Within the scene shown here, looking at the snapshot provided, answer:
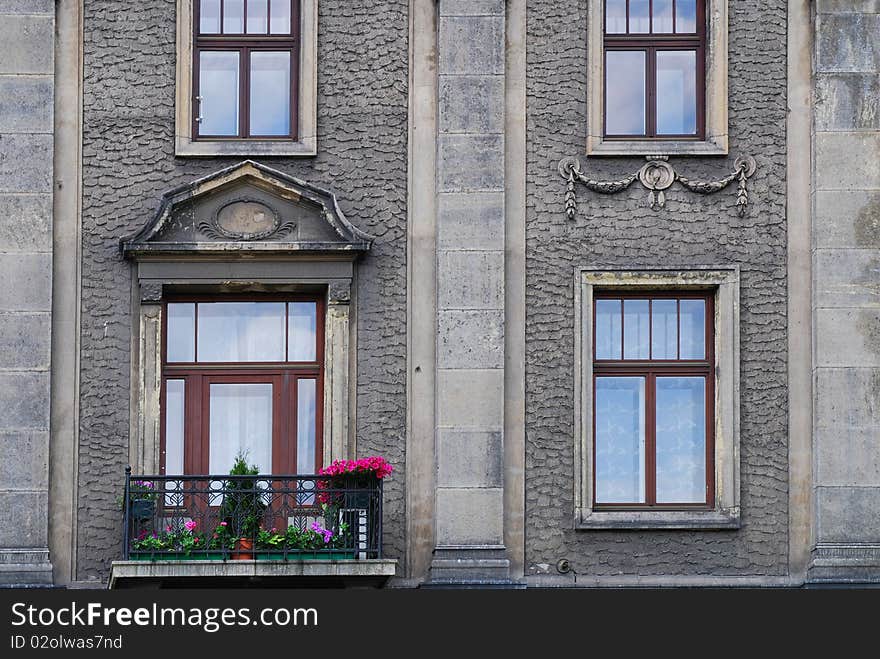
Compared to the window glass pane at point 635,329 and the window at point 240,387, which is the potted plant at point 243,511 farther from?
the window glass pane at point 635,329

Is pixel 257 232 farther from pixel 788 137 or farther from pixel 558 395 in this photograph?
pixel 788 137

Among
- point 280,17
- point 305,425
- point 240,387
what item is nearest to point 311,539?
point 305,425

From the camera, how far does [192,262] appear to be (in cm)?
2841

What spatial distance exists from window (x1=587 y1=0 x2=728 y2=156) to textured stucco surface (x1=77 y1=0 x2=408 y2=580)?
2.07m

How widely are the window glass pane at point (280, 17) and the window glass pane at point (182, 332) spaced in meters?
3.05

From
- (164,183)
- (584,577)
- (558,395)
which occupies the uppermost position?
(164,183)

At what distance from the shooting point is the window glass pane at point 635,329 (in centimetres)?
2872

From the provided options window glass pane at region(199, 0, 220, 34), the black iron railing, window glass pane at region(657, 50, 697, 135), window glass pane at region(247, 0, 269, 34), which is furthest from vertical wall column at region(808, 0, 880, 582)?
window glass pane at region(199, 0, 220, 34)

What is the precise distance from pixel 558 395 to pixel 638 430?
0.97m

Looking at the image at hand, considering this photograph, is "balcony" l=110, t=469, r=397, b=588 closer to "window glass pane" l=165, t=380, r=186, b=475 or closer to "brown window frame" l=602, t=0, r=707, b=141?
"window glass pane" l=165, t=380, r=186, b=475

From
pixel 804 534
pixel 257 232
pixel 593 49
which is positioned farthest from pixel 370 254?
pixel 804 534

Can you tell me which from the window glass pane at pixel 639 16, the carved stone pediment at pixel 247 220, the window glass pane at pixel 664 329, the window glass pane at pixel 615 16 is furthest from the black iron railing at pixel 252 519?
the window glass pane at pixel 639 16

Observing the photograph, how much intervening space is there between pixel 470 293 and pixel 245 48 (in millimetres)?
3549

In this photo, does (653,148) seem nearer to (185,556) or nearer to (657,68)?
(657,68)
